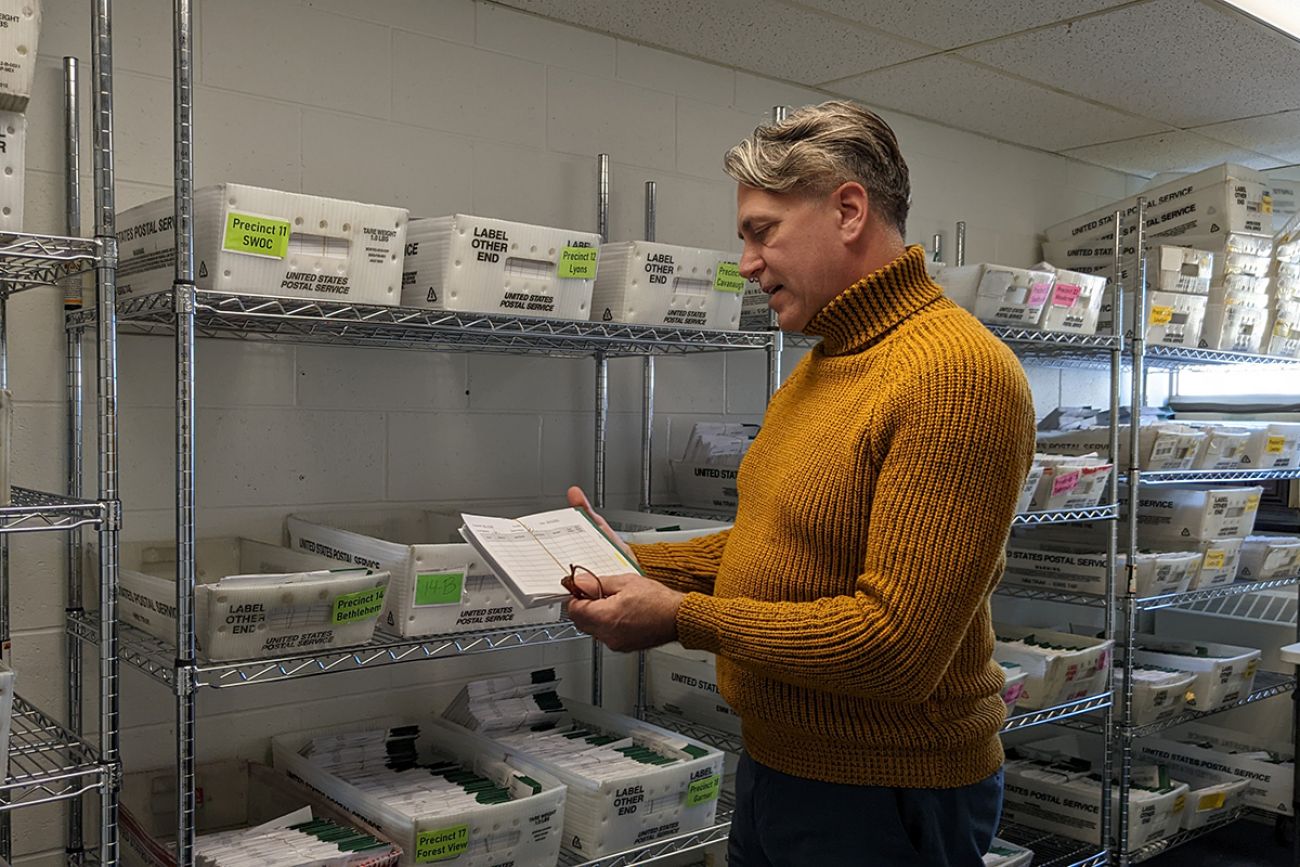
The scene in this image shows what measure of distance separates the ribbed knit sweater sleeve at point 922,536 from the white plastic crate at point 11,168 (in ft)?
3.81

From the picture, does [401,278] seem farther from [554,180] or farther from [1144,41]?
[1144,41]

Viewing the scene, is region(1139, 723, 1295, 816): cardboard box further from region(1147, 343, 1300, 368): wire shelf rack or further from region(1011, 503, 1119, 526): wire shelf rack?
region(1147, 343, 1300, 368): wire shelf rack

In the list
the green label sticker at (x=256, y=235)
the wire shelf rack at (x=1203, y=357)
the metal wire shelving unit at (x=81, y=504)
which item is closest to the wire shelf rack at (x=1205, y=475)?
the wire shelf rack at (x=1203, y=357)

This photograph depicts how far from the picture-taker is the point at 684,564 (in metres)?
1.81

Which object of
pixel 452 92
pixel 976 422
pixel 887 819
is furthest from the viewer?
pixel 452 92

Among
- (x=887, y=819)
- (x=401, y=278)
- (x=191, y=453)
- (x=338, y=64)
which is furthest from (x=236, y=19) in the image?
(x=887, y=819)

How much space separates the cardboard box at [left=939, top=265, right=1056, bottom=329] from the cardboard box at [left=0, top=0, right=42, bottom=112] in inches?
83.0

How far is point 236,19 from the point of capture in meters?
2.26

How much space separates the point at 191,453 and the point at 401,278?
0.47m

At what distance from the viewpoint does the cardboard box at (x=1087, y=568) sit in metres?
3.27

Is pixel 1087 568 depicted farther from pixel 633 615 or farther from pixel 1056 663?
pixel 633 615

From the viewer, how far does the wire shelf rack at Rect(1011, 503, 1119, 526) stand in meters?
2.93

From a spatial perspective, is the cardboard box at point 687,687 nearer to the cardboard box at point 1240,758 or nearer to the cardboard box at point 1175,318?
the cardboard box at point 1175,318

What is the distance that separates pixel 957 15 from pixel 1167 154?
5.87 feet
